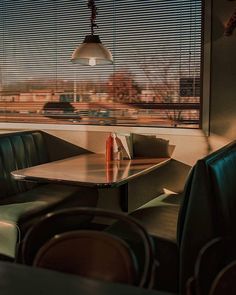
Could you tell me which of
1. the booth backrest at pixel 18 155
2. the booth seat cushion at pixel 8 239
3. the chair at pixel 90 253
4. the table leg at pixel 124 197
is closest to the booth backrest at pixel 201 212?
the chair at pixel 90 253

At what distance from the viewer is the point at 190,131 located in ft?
12.5

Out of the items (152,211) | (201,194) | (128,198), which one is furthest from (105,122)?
(201,194)

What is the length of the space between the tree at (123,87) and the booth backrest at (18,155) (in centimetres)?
84

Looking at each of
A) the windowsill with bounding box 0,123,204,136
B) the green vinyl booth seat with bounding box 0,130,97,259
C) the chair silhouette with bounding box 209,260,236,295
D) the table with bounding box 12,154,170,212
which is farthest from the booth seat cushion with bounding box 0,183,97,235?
the chair silhouette with bounding box 209,260,236,295

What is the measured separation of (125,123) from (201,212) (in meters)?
1.88

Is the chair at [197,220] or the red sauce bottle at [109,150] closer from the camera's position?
the chair at [197,220]

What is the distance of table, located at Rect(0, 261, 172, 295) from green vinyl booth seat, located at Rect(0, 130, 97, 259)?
1.70 m

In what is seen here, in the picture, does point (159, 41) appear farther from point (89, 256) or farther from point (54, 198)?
point (89, 256)

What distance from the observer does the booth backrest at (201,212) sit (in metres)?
2.40

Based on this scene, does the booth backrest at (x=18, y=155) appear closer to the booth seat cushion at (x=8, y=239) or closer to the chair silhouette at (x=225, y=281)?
the booth seat cushion at (x=8, y=239)

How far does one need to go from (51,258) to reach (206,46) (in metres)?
2.72

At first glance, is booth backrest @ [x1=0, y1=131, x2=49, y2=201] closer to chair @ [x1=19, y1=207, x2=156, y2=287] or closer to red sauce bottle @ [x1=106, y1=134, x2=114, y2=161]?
red sauce bottle @ [x1=106, y1=134, x2=114, y2=161]

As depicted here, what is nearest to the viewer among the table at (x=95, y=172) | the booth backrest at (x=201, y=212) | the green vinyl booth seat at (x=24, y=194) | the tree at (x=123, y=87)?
the booth backrest at (x=201, y=212)

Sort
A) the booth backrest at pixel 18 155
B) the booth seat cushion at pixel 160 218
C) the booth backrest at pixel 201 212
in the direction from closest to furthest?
the booth backrest at pixel 201 212
the booth seat cushion at pixel 160 218
the booth backrest at pixel 18 155
